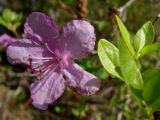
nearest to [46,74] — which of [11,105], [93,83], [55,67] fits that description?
[55,67]

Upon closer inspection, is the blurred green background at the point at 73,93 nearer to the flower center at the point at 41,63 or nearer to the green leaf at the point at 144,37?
the flower center at the point at 41,63

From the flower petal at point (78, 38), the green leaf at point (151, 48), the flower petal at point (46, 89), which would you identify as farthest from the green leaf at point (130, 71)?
the flower petal at point (46, 89)

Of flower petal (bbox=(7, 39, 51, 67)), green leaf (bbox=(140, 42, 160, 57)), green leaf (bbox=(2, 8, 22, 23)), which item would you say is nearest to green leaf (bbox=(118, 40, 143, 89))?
green leaf (bbox=(140, 42, 160, 57))

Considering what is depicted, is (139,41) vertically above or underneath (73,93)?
above

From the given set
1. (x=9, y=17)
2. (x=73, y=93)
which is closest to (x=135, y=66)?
(x=9, y=17)

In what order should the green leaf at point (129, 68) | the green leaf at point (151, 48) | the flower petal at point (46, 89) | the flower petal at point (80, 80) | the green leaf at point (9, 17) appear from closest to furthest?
1. the green leaf at point (129, 68)
2. the green leaf at point (151, 48)
3. the flower petal at point (80, 80)
4. the flower petal at point (46, 89)
5. the green leaf at point (9, 17)

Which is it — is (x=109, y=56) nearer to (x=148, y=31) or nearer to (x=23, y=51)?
(x=148, y=31)
